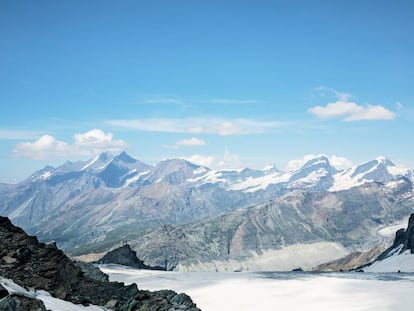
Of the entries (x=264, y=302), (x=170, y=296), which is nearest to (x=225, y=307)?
(x=264, y=302)

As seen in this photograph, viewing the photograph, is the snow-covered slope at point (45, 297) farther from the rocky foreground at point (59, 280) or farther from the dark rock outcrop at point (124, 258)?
the dark rock outcrop at point (124, 258)

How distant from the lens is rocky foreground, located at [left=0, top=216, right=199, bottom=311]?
3488 cm

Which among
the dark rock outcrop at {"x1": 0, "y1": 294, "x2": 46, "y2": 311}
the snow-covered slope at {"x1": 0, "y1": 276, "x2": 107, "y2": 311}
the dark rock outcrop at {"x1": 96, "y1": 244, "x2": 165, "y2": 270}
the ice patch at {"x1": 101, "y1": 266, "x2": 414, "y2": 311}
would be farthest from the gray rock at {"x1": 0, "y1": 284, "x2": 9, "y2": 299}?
the dark rock outcrop at {"x1": 96, "y1": 244, "x2": 165, "y2": 270}

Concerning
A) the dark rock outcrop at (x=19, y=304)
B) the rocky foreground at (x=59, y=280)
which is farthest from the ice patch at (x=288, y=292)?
the dark rock outcrop at (x=19, y=304)

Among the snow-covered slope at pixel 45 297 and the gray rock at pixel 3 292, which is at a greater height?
the gray rock at pixel 3 292

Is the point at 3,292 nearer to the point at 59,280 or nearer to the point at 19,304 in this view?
the point at 19,304

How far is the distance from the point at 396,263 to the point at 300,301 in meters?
117

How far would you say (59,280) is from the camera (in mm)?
36438

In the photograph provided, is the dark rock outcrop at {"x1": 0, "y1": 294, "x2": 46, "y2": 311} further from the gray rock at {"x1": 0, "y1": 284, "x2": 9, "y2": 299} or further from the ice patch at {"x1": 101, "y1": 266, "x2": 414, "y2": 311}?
the ice patch at {"x1": 101, "y1": 266, "x2": 414, "y2": 311}

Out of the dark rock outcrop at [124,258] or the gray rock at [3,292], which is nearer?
the gray rock at [3,292]

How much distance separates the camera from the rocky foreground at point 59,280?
114ft

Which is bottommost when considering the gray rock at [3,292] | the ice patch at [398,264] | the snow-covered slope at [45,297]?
the ice patch at [398,264]

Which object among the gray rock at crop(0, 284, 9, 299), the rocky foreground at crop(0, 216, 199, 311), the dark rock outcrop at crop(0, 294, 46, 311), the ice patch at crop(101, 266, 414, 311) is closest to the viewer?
the dark rock outcrop at crop(0, 294, 46, 311)

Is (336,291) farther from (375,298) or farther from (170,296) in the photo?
(170,296)
